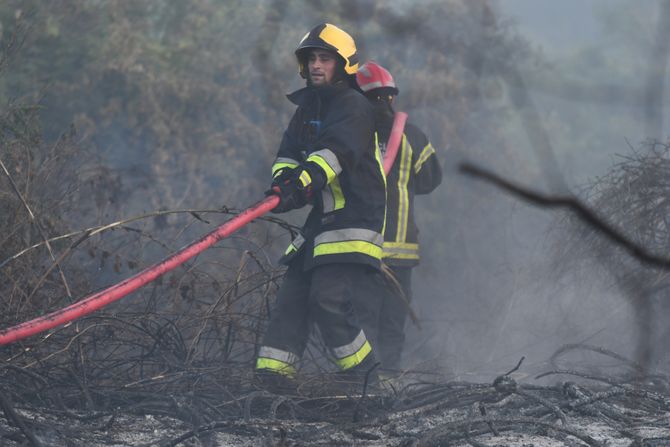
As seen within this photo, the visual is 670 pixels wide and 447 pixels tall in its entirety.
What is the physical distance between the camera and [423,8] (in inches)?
424

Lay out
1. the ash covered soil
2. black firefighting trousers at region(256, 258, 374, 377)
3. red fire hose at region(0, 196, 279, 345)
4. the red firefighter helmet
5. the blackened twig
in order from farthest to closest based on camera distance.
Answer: the red firefighter helmet
the blackened twig
black firefighting trousers at region(256, 258, 374, 377)
the ash covered soil
red fire hose at region(0, 196, 279, 345)

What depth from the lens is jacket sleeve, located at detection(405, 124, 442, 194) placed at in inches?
215

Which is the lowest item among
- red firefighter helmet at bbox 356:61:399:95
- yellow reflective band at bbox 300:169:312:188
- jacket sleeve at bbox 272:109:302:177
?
yellow reflective band at bbox 300:169:312:188

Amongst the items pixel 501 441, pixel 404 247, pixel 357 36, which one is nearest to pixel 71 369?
pixel 501 441

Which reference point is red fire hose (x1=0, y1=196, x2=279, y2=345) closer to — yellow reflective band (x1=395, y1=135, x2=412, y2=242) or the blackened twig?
yellow reflective band (x1=395, y1=135, x2=412, y2=242)

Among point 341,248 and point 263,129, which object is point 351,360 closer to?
point 341,248

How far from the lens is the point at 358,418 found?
3.76 meters

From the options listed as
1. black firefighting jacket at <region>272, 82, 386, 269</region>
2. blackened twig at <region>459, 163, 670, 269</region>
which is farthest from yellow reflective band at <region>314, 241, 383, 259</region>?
blackened twig at <region>459, 163, 670, 269</region>

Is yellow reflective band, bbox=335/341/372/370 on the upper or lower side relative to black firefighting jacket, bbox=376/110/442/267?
lower

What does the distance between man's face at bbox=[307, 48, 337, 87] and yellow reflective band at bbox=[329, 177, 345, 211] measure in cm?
49

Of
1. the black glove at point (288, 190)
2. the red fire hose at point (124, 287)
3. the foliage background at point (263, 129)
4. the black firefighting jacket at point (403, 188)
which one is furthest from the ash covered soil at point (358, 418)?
the foliage background at point (263, 129)

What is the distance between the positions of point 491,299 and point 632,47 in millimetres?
19453

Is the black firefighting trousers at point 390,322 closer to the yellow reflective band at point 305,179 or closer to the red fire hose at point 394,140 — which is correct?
the red fire hose at point 394,140

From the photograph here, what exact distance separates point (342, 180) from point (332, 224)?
217mm
